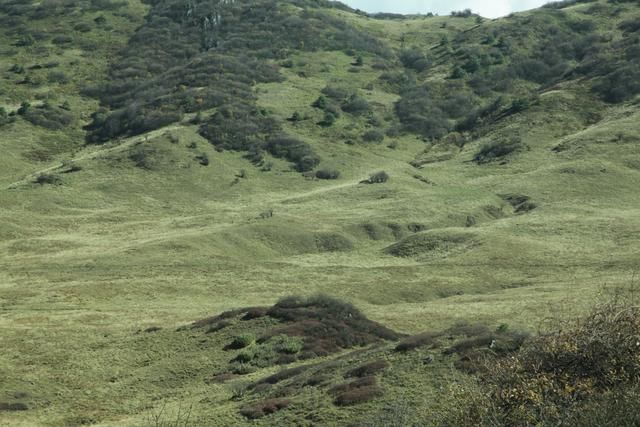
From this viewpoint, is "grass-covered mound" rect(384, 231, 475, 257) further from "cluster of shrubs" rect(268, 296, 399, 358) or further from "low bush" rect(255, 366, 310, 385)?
"low bush" rect(255, 366, 310, 385)

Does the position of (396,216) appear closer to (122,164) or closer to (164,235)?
(164,235)

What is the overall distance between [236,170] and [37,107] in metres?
46.0

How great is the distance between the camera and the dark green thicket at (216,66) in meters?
126

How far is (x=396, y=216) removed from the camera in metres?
89.1

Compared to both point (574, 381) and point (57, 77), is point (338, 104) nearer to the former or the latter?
point (57, 77)

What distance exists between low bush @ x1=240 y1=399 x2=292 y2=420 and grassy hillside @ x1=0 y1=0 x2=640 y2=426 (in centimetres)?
12

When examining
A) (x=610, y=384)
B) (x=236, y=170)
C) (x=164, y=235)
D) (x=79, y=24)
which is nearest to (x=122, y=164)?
(x=236, y=170)

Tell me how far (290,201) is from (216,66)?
60747 millimetres

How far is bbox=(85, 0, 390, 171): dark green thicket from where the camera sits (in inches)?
4956

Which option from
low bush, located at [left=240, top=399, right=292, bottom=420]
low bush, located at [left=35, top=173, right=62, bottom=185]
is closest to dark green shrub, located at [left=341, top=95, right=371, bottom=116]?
low bush, located at [left=35, top=173, right=62, bottom=185]

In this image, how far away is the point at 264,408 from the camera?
1122 inches

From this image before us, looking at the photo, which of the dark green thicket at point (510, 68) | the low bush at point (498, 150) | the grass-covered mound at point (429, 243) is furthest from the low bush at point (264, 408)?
the dark green thicket at point (510, 68)

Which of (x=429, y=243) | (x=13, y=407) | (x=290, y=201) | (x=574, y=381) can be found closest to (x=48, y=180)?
(x=290, y=201)

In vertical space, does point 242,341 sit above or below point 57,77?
below
